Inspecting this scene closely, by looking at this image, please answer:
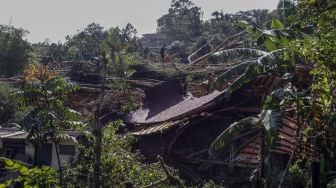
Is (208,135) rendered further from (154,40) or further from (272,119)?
(154,40)

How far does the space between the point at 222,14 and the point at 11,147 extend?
35087mm

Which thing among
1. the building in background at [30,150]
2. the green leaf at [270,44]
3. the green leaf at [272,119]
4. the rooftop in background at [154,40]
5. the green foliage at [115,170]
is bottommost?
the building in background at [30,150]

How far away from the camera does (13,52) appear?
24922 mm

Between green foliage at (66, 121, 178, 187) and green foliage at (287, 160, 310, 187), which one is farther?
green foliage at (66, 121, 178, 187)

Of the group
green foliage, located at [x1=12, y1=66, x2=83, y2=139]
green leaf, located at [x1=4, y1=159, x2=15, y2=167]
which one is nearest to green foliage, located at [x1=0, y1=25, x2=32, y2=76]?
green foliage, located at [x1=12, y1=66, x2=83, y2=139]

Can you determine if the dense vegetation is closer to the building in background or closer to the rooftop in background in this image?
the building in background

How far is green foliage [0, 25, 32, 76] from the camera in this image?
24859mm

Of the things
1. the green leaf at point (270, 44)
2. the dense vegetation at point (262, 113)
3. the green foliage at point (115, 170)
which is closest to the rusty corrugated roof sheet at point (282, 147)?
the dense vegetation at point (262, 113)

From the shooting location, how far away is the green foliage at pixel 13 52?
24.9m

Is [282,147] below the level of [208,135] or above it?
above

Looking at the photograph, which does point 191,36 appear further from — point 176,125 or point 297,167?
point 297,167

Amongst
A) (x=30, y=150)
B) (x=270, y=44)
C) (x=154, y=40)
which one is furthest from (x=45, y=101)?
(x=154, y=40)

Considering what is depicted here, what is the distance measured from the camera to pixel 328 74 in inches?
210

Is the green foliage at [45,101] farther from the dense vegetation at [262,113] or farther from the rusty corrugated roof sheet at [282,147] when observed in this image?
the rusty corrugated roof sheet at [282,147]
